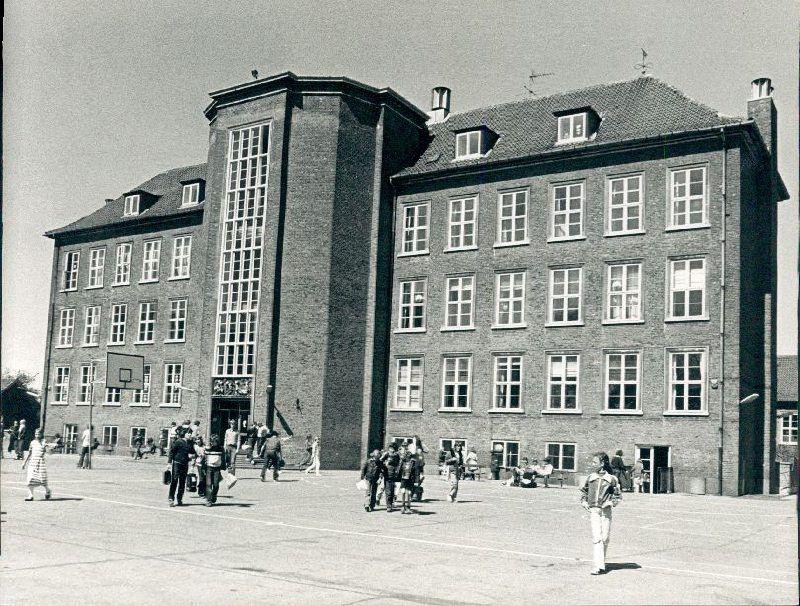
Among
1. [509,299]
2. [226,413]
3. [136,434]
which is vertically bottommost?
[136,434]

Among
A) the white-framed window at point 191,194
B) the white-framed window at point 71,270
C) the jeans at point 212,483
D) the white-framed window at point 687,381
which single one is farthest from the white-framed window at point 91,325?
the jeans at point 212,483

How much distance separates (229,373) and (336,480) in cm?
1149

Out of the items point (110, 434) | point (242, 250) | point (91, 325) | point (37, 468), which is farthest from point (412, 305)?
point (37, 468)

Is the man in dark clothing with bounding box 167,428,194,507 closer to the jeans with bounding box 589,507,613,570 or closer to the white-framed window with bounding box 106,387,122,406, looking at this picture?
the jeans with bounding box 589,507,613,570

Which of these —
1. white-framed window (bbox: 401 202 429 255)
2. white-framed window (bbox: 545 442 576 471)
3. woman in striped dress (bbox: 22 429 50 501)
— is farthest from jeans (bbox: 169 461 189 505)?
white-framed window (bbox: 401 202 429 255)

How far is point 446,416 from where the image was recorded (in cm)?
4016

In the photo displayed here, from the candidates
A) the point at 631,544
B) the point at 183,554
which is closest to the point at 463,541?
the point at 631,544

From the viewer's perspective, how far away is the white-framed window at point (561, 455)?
120 feet

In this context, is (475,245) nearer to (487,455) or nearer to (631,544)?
(487,455)

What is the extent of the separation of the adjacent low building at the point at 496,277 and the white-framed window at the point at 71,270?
11934 mm

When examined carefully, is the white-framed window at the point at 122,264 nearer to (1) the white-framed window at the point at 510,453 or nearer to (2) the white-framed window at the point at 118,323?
(2) the white-framed window at the point at 118,323

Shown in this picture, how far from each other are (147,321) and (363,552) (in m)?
40.4

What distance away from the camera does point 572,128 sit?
39062 millimetres

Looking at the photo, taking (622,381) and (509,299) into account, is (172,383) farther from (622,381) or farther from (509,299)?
(622,381)
